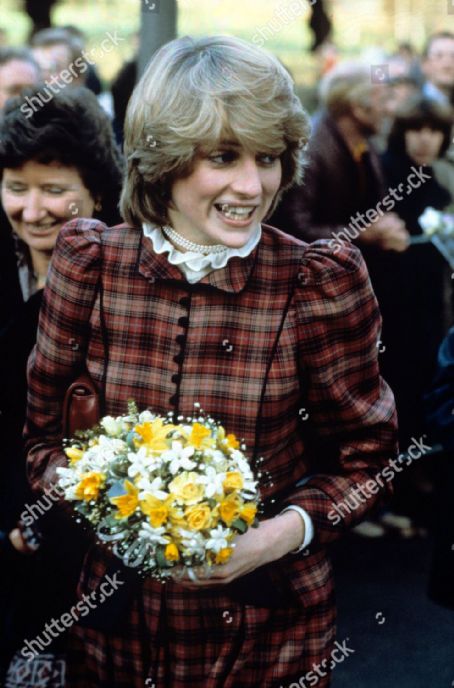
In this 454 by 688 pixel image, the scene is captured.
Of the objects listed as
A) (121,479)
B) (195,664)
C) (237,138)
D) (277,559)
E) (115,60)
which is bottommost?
(115,60)

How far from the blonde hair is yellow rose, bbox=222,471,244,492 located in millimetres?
3586

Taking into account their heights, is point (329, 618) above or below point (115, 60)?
above

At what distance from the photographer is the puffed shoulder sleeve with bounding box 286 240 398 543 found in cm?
246

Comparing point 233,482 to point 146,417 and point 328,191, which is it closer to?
point 146,417

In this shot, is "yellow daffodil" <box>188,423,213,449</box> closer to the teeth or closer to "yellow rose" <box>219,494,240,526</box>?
"yellow rose" <box>219,494,240,526</box>

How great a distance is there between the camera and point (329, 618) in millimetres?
2680

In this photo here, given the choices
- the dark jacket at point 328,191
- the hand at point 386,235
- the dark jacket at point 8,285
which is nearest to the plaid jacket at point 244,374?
the dark jacket at point 8,285

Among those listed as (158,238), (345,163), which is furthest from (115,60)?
(158,238)

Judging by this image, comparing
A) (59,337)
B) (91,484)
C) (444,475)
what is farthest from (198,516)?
(444,475)

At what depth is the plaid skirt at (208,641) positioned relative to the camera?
8.40 ft

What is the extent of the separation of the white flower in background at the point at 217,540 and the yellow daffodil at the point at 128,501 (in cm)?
18

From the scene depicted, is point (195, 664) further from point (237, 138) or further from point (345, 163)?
point (345, 163)

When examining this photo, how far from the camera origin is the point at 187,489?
217cm

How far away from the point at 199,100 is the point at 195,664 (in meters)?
1.41
